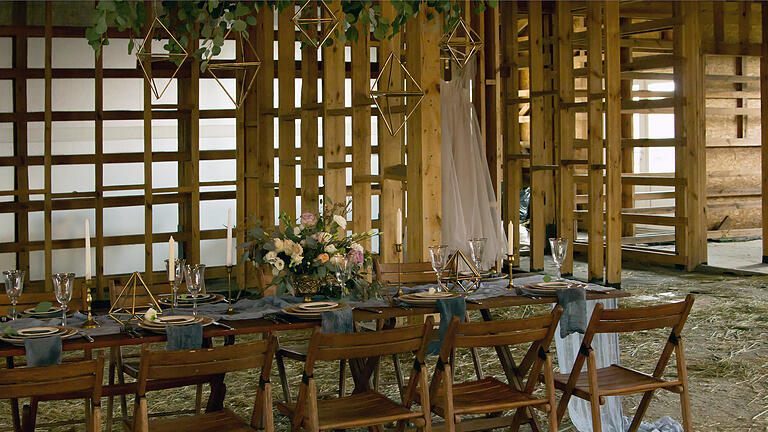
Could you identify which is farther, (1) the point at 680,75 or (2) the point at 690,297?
(1) the point at 680,75

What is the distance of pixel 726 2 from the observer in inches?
434

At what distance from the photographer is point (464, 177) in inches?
304

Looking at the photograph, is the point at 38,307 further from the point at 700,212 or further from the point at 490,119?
the point at 700,212

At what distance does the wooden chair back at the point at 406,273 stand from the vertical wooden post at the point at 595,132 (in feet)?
11.9

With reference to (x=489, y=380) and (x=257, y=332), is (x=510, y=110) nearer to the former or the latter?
(x=489, y=380)

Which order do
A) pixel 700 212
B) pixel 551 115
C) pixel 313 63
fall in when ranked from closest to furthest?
pixel 313 63, pixel 700 212, pixel 551 115

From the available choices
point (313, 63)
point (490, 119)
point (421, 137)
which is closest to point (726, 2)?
point (490, 119)

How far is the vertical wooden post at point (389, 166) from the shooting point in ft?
20.4

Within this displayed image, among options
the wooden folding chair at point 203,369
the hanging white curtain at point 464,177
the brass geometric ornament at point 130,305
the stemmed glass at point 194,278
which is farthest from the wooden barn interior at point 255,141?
the wooden folding chair at point 203,369

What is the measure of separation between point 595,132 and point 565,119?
619mm

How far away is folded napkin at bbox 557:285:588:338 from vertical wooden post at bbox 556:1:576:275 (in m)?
4.71

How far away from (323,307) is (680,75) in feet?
21.2

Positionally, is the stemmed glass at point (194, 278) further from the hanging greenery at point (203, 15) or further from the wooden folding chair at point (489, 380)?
the wooden folding chair at point (489, 380)

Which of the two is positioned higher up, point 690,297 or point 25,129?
point 25,129
